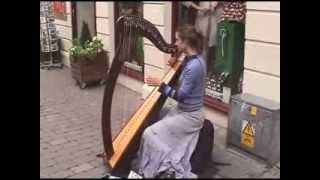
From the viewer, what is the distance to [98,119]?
1.91 meters

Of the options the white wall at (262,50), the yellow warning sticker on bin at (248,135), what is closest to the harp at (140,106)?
the yellow warning sticker on bin at (248,135)

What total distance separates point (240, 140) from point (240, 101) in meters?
0.36

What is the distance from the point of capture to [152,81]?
5.43 feet

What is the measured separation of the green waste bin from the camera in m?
2.09

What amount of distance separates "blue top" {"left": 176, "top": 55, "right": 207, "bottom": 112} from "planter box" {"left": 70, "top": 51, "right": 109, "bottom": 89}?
313 mm

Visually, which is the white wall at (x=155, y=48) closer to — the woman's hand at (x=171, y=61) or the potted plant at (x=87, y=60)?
the woman's hand at (x=171, y=61)

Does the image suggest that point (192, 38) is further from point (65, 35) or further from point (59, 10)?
point (59, 10)

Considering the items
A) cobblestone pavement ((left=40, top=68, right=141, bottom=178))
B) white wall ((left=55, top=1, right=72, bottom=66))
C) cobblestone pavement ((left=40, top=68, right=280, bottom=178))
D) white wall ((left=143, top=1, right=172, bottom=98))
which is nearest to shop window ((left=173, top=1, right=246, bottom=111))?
white wall ((left=143, top=1, right=172, bottom=98))

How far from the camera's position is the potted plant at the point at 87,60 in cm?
163

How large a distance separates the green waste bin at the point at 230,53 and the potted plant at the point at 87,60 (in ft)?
1.73

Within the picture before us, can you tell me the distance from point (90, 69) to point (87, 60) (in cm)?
21
